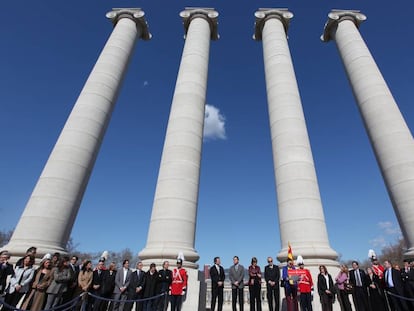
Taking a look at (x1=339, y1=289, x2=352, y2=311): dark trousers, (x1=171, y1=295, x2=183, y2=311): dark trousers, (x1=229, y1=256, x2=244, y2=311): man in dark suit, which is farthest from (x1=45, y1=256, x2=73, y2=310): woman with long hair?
(x1=339, y1=289, x2=352, y2=311): dark trousers

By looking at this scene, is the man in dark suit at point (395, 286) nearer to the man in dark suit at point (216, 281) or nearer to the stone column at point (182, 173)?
the man in dark suit at point (216, 281)

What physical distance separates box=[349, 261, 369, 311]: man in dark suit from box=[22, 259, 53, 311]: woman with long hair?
30.2m

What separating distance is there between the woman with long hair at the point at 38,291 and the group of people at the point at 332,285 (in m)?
16.4

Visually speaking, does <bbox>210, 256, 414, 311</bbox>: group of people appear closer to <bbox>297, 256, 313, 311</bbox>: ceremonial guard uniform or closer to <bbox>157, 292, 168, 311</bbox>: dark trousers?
<bbox>297, 256, 313, 311</bbox>: ceremonial guard uniform

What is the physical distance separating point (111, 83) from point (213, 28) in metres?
28.3

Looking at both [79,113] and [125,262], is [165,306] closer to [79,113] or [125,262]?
[125,262]

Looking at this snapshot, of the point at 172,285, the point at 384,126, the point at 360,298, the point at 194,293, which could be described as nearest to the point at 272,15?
the point at 384,126

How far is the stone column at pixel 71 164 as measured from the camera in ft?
125

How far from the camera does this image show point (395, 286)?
95.5 feet

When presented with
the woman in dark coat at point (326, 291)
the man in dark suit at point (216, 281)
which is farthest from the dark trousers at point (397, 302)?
the man in dark suit at point (216, 281)

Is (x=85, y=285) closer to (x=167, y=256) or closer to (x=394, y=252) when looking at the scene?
(x=167, y=256)

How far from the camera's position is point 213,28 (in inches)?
2670

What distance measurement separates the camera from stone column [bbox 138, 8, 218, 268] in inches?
1415

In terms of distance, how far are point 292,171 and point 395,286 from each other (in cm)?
1763
